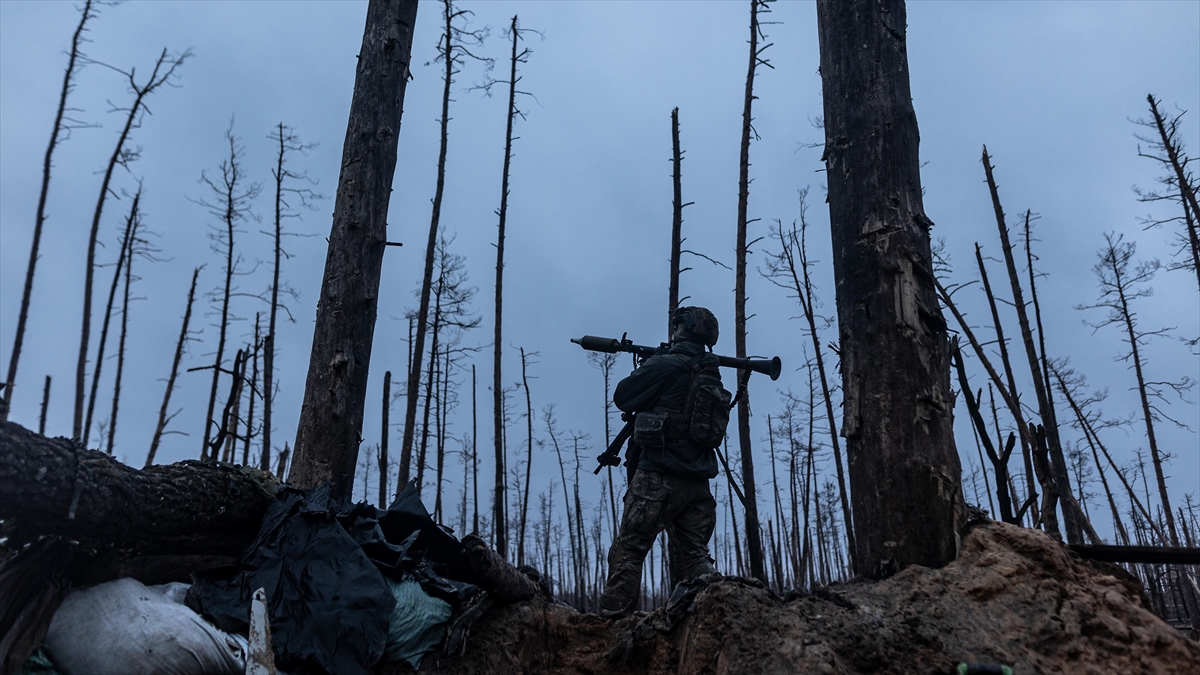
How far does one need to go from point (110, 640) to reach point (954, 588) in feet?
10.7

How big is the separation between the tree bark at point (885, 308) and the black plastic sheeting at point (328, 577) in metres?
2.08

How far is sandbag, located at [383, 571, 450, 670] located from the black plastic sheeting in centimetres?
8

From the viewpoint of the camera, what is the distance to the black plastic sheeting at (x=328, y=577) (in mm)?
3115

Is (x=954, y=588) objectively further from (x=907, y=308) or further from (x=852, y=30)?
(x=852, y=30)

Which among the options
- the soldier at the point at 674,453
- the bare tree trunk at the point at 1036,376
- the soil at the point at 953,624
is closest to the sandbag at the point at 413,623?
the soil at the point at 953,624

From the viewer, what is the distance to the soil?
2.52m

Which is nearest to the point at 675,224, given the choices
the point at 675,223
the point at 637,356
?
the point at 675,223

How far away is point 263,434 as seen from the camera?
14828 millimetres

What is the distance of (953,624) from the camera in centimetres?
271

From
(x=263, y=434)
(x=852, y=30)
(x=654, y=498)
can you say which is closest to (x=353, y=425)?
(x=654, y=498)

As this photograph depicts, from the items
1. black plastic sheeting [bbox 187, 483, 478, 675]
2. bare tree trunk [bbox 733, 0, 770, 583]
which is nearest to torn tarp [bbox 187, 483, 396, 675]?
black plastic sheeting [bbox 187, 483, 478, 675]

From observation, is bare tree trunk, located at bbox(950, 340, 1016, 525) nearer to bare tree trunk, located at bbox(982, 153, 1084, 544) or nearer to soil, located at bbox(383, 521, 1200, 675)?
soil, located at bbox(383, 521, 1200, 675)

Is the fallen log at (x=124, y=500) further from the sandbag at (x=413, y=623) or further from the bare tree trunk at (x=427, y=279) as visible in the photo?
the bare tree trunk at (x=427, y=279)

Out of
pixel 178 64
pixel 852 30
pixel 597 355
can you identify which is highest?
pixel 178 64
